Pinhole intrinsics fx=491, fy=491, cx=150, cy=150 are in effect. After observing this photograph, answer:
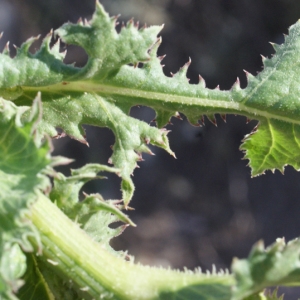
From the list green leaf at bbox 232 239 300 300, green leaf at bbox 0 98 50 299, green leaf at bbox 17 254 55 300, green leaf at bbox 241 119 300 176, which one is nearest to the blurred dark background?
green leaf at bbox 241 119 300 176

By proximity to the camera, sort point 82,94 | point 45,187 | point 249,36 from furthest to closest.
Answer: point 249,36 < point 82,94 < point 45,187

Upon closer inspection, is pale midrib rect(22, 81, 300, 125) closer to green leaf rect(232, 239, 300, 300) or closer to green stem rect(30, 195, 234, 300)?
green stem rect(30, 195, 234, 300)

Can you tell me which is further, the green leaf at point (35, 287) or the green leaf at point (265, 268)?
the green leaf at point (35, 287)

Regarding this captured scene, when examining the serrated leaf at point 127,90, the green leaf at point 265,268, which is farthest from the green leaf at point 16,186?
the green leaf at point 265,268

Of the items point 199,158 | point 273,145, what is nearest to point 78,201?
point 273,145

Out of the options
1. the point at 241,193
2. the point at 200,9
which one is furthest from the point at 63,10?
the point at 241,193

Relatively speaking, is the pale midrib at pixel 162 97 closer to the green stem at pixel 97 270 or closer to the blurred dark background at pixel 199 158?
the green stem at pixel 97 270

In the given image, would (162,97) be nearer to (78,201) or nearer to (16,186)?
(78,201)

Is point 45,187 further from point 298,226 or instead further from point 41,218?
point 298,226
